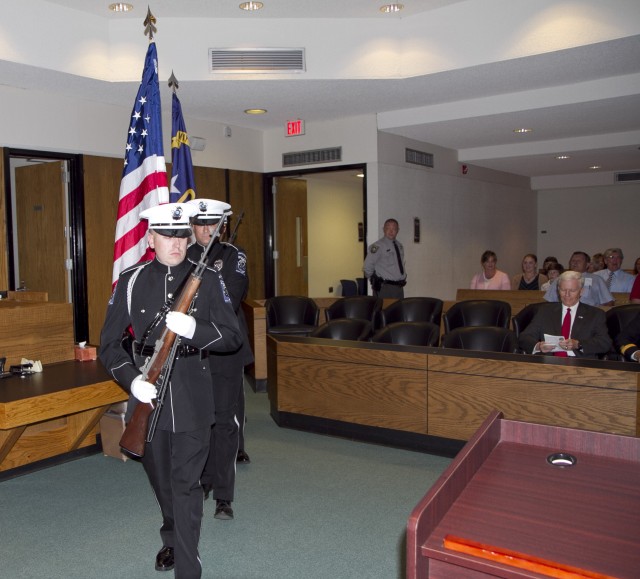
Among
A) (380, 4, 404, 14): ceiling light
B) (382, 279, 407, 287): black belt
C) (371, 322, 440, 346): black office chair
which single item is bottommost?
(371, 322, 440, 346): black office chair

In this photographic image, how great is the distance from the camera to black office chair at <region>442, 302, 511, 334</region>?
550cm

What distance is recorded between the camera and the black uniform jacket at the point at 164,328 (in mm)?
2461

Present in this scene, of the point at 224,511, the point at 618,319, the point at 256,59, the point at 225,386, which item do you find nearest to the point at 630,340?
the point at 618,319

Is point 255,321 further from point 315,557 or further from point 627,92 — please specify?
point 627,92

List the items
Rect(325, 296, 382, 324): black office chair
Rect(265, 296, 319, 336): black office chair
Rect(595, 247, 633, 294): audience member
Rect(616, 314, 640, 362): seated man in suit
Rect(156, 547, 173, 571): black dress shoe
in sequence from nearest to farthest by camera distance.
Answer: Rect(156, 547, 173, 571): black dress shoe, Rect(616, 314, 640, 362): seated man in suit, Rect(325, 296, 382, 324): black office chair, Rect(265, 296, 319, 336): black office chair, Rect(595, 247, 633, 294): audience member

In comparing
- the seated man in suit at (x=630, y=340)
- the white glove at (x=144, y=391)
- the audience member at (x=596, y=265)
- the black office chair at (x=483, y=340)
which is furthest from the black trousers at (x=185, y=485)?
the audience member at (x=596, y=265)

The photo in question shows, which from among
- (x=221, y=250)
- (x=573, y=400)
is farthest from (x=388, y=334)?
(x=221, y=250)

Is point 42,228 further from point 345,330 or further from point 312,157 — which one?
point 345,330

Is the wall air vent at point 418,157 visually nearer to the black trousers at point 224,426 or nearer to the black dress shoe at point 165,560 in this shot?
the black trousers at point 224,426

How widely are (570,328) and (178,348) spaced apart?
3.03 metres

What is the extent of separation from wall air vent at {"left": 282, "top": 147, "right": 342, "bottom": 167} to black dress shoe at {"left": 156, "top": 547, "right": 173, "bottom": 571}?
6.31 m

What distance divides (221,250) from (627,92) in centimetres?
504

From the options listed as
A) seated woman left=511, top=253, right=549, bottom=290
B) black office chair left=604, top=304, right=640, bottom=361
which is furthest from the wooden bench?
seated woman left=511, top=253, right=549, bottom=290

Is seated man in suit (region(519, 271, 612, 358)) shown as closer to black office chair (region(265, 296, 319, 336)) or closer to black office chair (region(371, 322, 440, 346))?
black office chair (region(371, 322, 440, 346))
